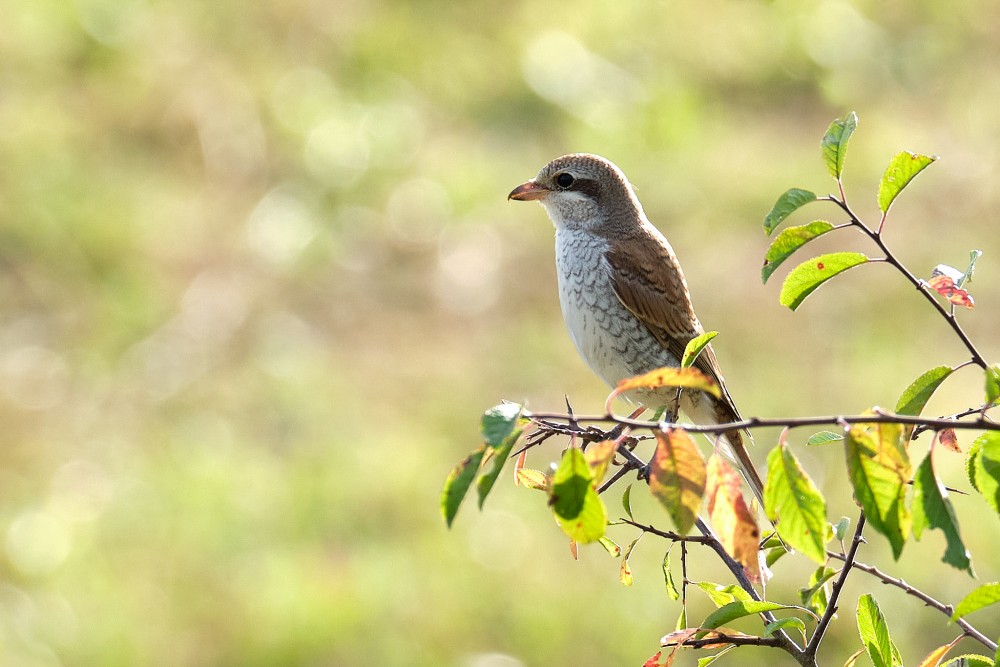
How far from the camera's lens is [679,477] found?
63.6 inches

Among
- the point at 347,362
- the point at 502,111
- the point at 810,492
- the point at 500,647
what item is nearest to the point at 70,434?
the point at 347,362

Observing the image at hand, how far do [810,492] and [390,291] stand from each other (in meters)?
A: 6.66

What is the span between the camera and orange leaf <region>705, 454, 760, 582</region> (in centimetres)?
169

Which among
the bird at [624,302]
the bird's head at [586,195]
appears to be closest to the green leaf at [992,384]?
the bird at [624,302]

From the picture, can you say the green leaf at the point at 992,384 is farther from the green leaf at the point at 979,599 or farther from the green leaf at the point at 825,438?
the green leaf at the point at 825,438

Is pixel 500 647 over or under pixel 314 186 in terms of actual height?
under

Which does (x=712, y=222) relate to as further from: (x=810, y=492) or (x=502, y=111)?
(x=810, y=492)

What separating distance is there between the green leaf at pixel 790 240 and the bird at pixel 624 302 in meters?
1.95

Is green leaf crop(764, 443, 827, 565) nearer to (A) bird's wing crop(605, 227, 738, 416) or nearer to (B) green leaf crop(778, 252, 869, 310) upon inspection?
(B) green leaf crop(778, 252, 869, 310)

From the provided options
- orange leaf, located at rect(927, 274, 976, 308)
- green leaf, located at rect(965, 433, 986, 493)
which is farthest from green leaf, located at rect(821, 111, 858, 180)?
green leaf, located at rect(965, 433, 986, 493)

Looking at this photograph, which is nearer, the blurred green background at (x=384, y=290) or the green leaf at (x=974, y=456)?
the green leaf at (x=974, y=456)

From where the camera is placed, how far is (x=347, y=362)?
24.8 ft

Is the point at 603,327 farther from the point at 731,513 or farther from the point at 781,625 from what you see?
the point at 731,513

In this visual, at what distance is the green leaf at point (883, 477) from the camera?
1550 millimetres
